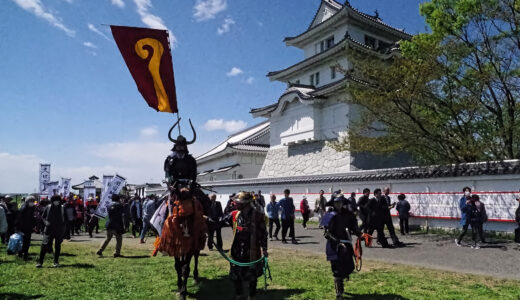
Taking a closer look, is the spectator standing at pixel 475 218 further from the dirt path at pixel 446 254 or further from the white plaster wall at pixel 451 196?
the white plaster wall at pixel 451 196

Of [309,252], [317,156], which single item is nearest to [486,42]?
A: [309,252]

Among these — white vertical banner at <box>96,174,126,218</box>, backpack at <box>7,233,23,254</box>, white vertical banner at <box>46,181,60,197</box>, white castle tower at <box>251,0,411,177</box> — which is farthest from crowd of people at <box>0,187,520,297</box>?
white castle tower at <box>251,0,411,177</box>

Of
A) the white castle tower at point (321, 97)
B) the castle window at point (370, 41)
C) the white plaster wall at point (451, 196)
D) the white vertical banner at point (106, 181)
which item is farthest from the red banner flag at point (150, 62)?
the castle window at point (370, 41)

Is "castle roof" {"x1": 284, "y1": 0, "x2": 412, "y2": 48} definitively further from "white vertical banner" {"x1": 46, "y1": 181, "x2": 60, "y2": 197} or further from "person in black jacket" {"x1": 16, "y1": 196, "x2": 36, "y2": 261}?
"person in black jacket" {"x1": 16, "y1": 196, "x2": 36, "y2": 261}

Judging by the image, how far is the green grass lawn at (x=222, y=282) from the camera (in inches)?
258

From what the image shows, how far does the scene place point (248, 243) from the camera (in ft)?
19.0

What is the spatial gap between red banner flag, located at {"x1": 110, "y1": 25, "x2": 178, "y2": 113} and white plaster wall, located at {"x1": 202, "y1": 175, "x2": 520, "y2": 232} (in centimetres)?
1253

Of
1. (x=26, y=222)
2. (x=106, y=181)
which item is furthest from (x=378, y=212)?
(x=106, y=181)

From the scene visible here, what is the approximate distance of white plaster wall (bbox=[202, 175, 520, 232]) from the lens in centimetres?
1339

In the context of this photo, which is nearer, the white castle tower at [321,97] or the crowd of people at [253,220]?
the crowd of people at [253,220]

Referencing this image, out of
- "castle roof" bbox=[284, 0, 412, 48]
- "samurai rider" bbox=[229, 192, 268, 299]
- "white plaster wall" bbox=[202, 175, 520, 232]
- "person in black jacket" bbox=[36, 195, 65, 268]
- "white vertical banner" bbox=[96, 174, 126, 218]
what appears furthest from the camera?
"castle roof" bbox=[284, 0, 412, 48]

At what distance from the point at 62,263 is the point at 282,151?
71.8ft

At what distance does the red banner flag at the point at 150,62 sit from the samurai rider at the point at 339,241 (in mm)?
3992

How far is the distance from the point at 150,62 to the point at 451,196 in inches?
522
